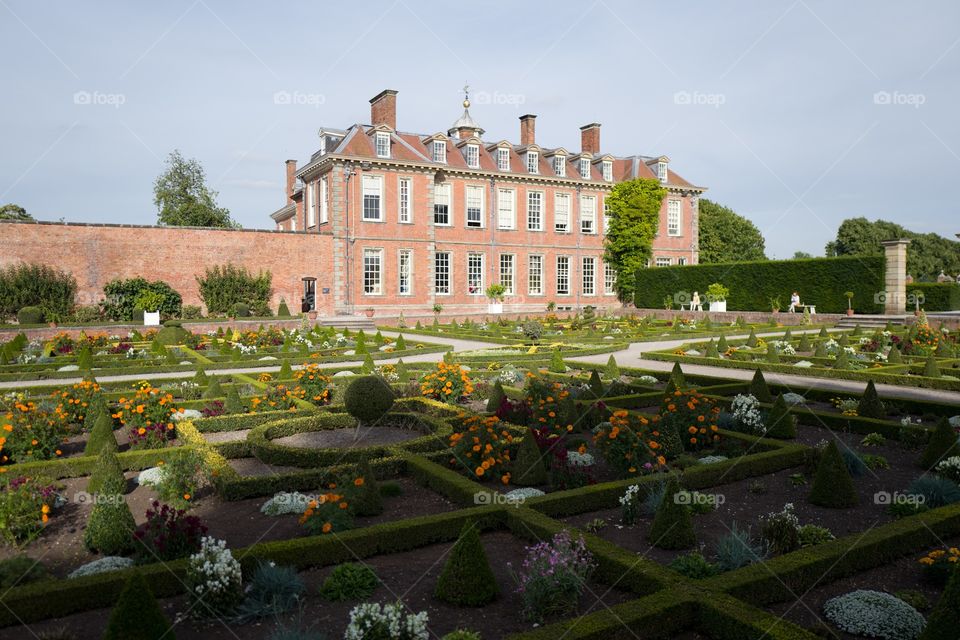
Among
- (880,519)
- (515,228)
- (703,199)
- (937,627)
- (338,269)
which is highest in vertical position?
(703,199)

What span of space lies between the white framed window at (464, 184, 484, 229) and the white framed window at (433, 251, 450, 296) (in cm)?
250

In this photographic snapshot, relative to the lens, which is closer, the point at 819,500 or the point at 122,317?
the point at 819,500

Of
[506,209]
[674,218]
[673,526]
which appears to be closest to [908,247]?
[674,218]

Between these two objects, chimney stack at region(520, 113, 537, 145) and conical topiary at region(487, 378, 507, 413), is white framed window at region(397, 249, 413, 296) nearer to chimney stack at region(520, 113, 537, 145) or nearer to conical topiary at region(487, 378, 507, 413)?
chimney stack at region(520, 113, 537, 145)

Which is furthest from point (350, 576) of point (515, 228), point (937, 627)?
point (515, 228)

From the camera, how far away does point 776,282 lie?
36.6m

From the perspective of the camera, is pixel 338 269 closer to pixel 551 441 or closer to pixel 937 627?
pixel 551 441

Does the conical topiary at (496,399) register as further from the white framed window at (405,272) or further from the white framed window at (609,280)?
the white framed window at (609,280)

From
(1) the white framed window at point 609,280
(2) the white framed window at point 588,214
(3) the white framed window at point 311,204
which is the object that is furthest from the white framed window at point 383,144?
(1) the white framed window at point 609,280

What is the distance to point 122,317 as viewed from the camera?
2978 centimetres

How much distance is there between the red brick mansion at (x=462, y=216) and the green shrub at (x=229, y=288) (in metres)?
2.74

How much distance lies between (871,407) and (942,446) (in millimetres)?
2551

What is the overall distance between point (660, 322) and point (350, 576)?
A: 28.6m

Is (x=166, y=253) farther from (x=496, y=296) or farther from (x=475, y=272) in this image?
(x=496, y=296)
